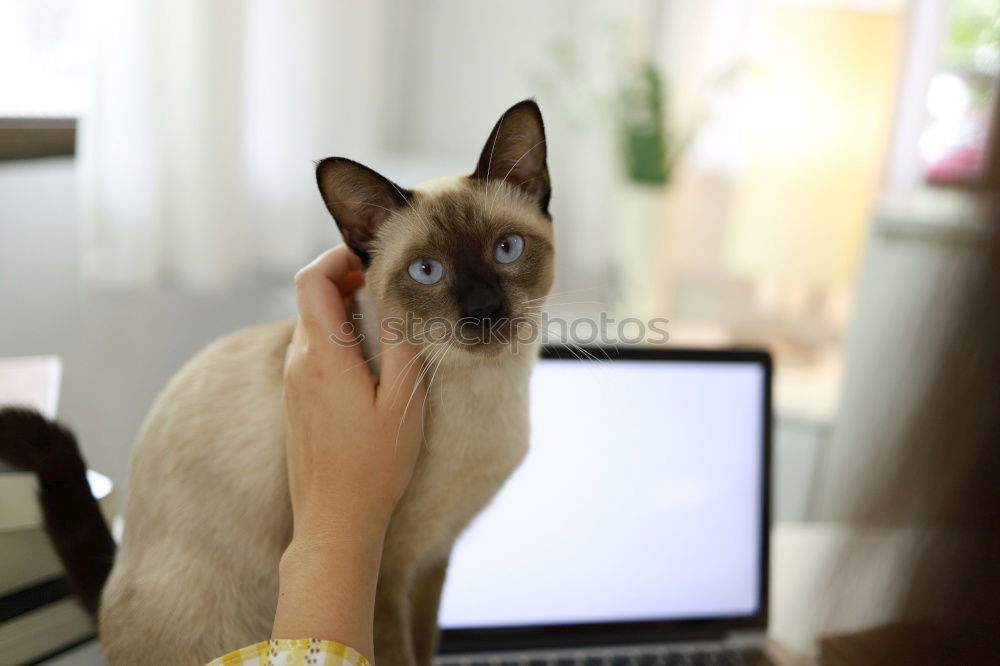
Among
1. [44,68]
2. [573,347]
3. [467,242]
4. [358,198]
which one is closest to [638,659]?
[573,347]

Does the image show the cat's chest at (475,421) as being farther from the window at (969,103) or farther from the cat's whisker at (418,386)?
the window at (969,103)

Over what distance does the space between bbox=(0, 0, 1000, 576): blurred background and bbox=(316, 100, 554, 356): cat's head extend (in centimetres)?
11

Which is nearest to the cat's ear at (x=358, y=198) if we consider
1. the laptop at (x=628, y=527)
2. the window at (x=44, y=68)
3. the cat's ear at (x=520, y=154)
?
the cat's ear at (x=520, y=154)

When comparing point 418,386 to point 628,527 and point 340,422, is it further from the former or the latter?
point 628,527

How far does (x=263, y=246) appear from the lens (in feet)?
6.77

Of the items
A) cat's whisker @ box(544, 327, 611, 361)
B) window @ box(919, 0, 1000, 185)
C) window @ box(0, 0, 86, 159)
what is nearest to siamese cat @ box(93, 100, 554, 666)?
cat's whisker @ box(544, 327, 611, 361)

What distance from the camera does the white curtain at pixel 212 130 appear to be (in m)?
1.69

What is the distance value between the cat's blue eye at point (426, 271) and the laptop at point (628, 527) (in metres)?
0.30

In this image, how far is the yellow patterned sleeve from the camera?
69 centimetres

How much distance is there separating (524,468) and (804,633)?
2.23ft

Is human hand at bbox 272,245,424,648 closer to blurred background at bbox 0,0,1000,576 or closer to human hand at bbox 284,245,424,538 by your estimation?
human hand at bbox 284,245,424,538

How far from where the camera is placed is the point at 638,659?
45.2 inches

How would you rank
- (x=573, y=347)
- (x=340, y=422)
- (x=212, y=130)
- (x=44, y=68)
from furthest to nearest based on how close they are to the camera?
(x=212, y=130) < (x=44, y=68) < (x=573, y=347) < (x=340, y=422)

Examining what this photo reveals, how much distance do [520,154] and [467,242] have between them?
0.40 feet
